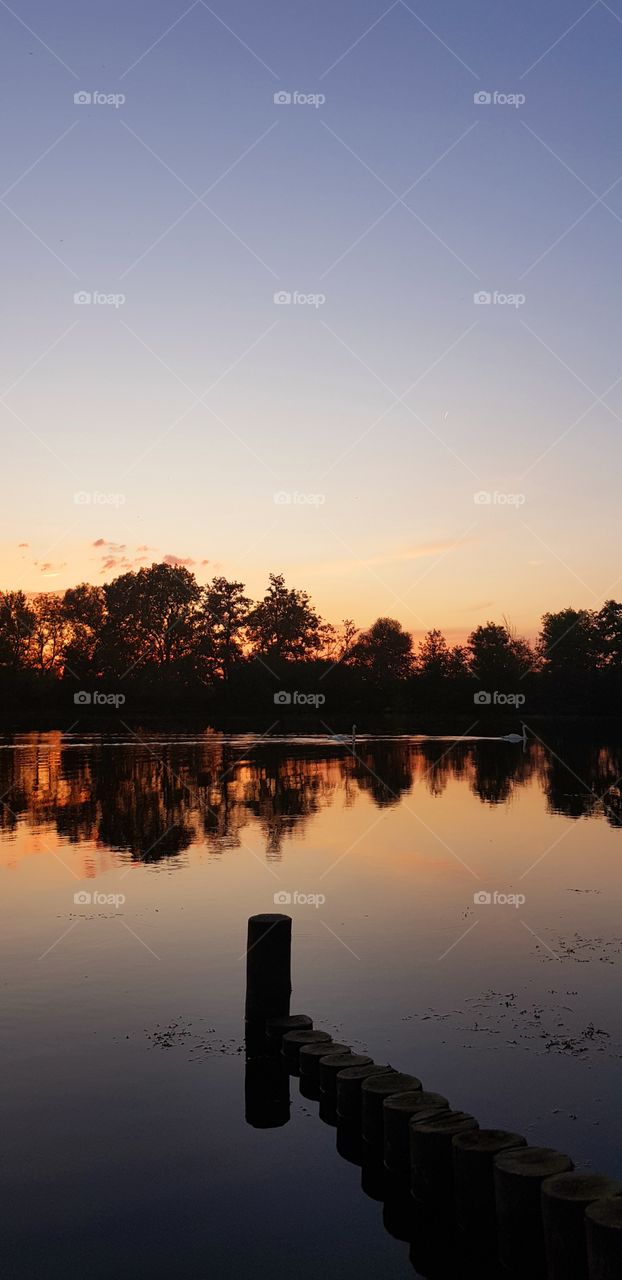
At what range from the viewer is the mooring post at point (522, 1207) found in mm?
8547

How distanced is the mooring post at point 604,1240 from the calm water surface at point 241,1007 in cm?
223

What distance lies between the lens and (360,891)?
2498 cm

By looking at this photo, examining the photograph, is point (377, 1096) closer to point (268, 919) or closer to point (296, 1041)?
point (296, 1041)

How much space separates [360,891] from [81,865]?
7375 millimetres

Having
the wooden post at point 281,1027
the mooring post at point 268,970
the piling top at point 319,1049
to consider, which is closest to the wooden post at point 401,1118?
the piling top at point 319,1049

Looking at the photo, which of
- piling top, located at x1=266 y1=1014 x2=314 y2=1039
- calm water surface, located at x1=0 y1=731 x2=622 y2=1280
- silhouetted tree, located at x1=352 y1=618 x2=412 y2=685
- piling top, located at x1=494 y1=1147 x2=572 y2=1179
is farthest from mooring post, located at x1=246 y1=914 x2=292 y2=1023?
silhouetted tree, located at x1=352 y1=618 x2=412 y2=685

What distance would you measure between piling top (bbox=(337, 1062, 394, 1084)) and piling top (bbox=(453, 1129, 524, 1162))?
1.87 metres

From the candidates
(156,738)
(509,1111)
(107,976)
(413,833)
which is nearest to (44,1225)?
(509,1111)

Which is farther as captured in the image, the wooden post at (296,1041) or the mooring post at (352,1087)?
the wooden post at (296,1041)

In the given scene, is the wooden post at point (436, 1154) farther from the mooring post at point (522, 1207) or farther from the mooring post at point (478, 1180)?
the mooring post at point (522, 1207)

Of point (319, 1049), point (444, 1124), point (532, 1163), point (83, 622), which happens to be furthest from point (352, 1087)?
point (83, 622)

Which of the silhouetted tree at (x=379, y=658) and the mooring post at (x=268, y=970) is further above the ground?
the silhouetted tree at (x=379, y=658)

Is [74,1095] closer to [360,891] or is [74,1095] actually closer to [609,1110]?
[609,1110]

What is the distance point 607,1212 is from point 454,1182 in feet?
6.88
